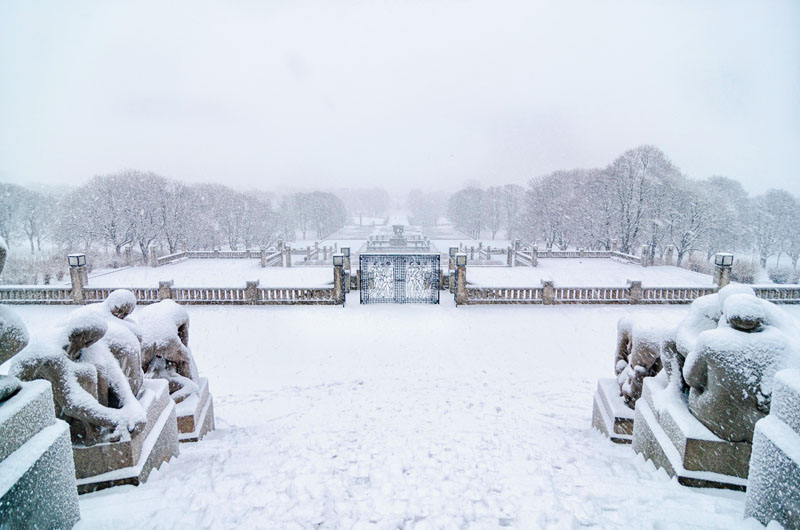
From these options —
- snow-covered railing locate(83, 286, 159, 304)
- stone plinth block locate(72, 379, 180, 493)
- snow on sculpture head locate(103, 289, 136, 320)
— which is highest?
snow on sculpture head locate(103, 289, 136, 320)

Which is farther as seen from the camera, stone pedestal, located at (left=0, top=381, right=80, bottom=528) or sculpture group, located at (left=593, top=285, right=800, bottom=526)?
sculpture group, located at (left=593, top=285, right=800, bottom=526)

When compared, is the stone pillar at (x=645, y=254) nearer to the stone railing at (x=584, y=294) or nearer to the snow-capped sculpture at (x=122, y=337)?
the stone railing at (x=584, y=294)

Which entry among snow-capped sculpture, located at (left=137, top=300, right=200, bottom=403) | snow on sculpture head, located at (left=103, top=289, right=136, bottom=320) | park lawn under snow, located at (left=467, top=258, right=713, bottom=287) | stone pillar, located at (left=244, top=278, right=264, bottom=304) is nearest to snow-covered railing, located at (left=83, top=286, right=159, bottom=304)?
stone pillar, located at (left=244, top=278, right=264, bottom=304)

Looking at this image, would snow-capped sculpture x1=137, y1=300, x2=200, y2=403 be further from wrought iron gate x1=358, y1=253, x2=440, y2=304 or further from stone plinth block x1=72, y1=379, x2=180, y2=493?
wrought iron gate x1=358, y1=253, x2=440, y2=304

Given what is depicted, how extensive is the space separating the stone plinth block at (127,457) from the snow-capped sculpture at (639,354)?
209 inches

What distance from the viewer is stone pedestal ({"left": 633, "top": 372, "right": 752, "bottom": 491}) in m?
3.16

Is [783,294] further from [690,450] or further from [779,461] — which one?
[779,461]

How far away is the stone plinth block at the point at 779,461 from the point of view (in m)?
2.23

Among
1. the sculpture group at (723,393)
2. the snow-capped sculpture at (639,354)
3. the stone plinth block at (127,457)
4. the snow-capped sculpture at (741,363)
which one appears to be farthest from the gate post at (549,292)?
the stone plinth block at (127,457)

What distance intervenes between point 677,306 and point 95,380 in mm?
16158

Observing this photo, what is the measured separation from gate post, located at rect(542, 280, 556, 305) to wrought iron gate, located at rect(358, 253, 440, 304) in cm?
374

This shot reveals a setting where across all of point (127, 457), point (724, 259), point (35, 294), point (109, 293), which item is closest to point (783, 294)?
point (724, 259)

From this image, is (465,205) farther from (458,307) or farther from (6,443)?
(6,443)

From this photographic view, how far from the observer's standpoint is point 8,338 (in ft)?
7.24
